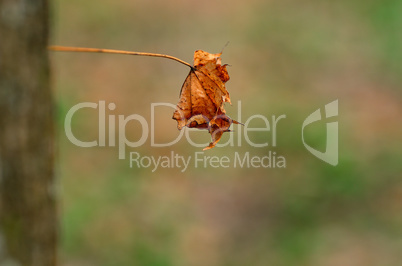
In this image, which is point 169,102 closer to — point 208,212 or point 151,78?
point 151,78

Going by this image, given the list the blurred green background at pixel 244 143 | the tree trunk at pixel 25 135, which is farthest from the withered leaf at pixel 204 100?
the blurred green background at pixel 244 143

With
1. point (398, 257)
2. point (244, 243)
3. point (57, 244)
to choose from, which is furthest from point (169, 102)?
point (57, 244)

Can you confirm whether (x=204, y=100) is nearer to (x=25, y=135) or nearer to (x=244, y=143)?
(x=25, y=135)

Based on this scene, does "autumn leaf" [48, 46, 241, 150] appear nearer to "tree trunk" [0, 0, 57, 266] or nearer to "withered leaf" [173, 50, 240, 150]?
"withered leaf" [173, 50, 240, 150]

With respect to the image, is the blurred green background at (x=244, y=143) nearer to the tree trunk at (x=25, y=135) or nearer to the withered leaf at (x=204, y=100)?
the withered leaf at (x=204, y=100)

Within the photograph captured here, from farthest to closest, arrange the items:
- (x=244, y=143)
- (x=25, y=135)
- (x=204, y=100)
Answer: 1. (x=244, y=143)
2. (x=204, y=100)
3. (x=25, y=135)

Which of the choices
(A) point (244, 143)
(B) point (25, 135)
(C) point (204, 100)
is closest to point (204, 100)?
(C) point (204, 100)
